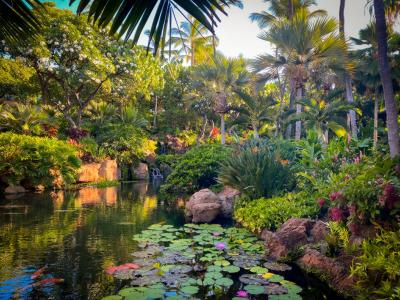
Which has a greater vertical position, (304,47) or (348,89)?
(304,47)

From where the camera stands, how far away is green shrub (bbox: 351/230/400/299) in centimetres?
366

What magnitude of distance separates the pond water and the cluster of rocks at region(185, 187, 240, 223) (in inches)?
18.7

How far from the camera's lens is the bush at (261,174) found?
30.1 ft

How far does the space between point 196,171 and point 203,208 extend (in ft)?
11.8

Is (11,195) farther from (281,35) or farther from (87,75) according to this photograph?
(281,35)

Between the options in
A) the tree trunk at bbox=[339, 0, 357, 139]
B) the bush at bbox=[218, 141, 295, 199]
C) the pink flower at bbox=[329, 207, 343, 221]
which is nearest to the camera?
the pink flower at bbox=[329, 207, 343, 221]

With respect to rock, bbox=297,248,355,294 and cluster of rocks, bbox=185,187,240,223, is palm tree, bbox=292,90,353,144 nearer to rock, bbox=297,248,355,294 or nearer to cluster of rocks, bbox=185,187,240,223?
cluster of rocks, bbox=185,187,240,223

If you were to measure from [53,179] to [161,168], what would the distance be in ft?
43.0

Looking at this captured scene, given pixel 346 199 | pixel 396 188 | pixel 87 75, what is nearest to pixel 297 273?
pixel 346 199

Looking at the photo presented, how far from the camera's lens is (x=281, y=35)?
14953 millimetres

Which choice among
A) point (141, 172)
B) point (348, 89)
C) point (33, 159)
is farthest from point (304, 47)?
point (141, 172)

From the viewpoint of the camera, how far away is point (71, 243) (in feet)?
21.9

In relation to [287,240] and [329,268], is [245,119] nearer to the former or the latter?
[287,240]

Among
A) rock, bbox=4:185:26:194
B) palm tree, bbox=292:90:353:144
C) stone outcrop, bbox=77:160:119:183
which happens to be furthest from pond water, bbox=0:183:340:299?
palm tree, bbox=292:90:353:144
